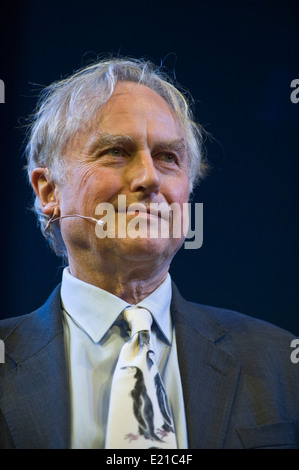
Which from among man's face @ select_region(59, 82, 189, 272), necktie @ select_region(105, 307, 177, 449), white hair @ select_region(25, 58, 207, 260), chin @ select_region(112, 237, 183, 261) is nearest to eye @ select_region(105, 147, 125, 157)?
man's face @ select_region(59, 82, 189, 272)

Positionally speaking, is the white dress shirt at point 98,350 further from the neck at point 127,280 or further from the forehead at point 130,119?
the forehead at point 130,119

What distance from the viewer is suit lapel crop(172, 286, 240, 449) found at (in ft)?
4.25

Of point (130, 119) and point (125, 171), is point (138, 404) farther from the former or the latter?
point (130, 119)

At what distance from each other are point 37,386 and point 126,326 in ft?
0.90

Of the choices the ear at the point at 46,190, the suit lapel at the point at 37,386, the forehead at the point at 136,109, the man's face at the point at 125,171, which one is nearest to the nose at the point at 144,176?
the man's face at the point at 125,171

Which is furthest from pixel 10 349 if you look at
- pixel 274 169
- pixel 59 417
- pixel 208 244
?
pixel 274 169

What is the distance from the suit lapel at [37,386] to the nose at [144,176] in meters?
0.41

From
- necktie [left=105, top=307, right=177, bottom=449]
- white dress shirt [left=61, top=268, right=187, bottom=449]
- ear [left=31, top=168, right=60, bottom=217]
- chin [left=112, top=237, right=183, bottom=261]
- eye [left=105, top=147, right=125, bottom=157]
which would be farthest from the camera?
ear [left=31, top=168, right=60, bottom=217]

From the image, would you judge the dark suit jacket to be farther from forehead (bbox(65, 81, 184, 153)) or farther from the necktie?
forehead (bbox(65, 81, 184, 153))

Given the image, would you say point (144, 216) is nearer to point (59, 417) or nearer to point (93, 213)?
point (93, 213)

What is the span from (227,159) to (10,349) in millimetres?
991

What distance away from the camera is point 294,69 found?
6.22 feet

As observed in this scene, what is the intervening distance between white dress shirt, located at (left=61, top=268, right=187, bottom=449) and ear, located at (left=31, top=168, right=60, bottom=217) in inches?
8.7

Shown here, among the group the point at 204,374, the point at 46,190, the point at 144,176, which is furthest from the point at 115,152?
the point at 204,374
